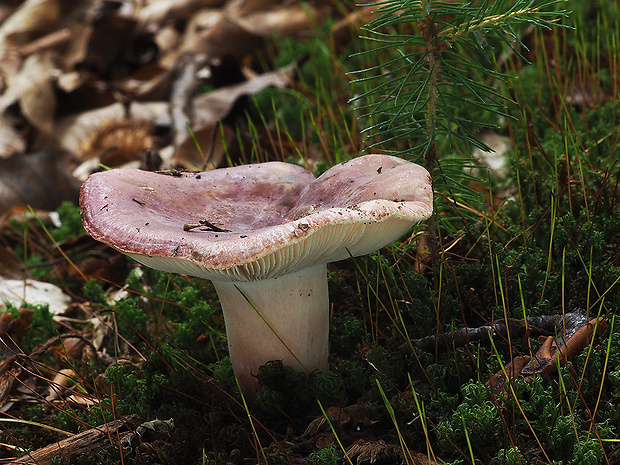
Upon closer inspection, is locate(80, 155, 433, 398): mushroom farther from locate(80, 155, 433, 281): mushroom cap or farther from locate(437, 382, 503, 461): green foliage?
locate(437, 382, 503, 461): green foliage

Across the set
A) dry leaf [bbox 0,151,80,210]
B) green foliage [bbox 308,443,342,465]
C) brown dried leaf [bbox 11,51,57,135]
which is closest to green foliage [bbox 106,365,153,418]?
green foliage [bbox 308,443,342,465]

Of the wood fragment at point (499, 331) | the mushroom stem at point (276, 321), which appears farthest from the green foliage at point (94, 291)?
the wood fragment at point (499, 331)

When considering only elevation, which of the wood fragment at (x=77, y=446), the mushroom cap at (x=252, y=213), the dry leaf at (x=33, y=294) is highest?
the mushroom cap at (x=252, y=213)

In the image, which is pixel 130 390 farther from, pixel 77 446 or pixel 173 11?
pixel 173 11

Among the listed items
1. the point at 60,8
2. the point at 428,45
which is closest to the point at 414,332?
the point at 428,45

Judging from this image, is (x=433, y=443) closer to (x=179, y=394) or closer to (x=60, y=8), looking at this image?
(x=179, y=394)

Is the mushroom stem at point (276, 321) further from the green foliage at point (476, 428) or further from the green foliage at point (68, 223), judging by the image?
the green foliage at point (68, 223)
